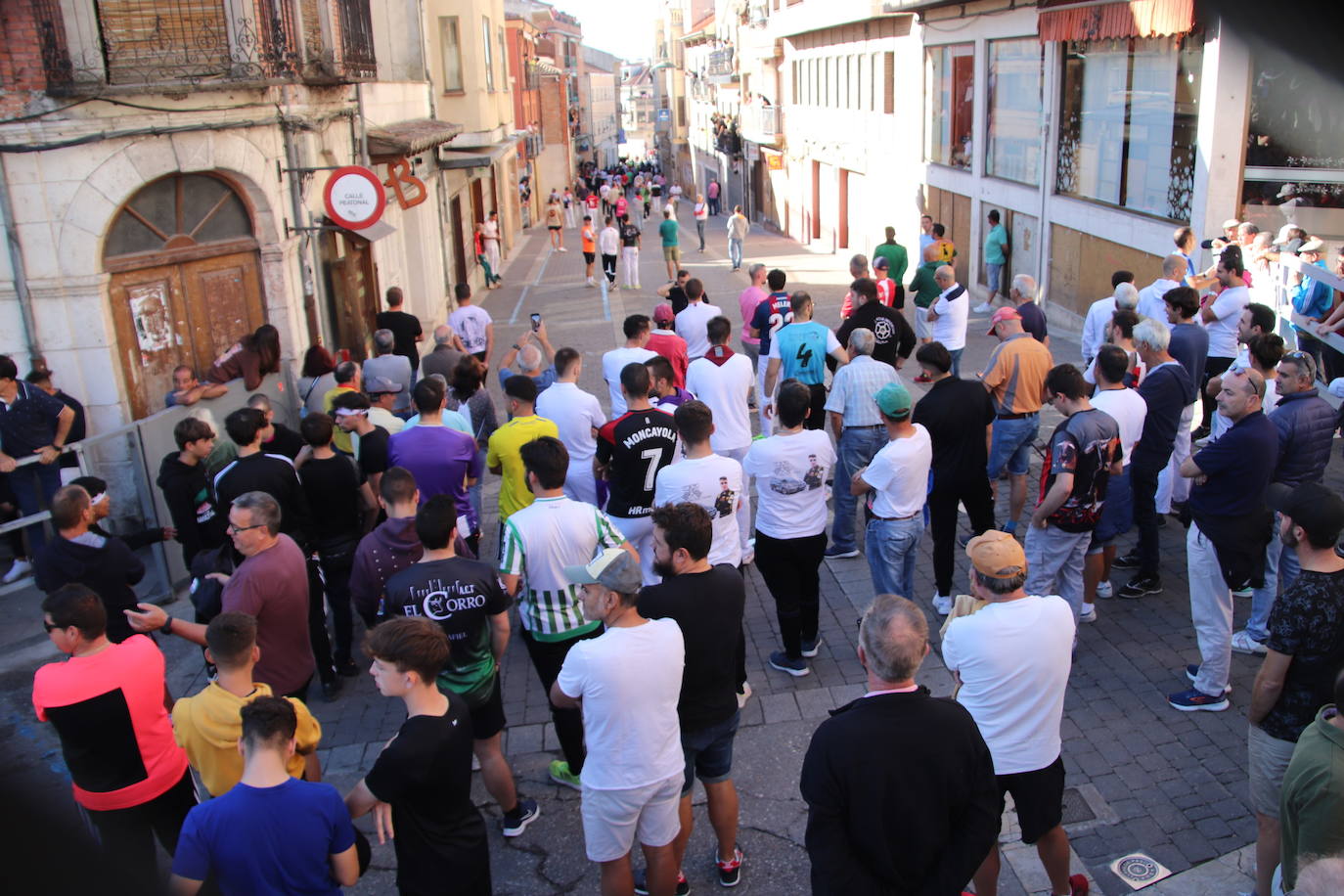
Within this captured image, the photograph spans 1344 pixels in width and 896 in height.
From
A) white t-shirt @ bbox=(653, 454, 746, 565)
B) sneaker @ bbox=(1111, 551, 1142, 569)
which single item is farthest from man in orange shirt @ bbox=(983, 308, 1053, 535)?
white t-shirt @ bbox=(653, 454, 746, 565)

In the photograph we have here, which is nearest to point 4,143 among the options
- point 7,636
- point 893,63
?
point 7,636

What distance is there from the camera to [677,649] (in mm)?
3830

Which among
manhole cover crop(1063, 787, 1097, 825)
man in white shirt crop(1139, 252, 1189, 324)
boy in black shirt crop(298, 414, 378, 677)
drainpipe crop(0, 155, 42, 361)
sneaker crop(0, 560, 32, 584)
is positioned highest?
drainpipe crop(0, 155, 42, 361)

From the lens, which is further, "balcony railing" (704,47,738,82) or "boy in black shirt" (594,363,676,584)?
"balcony railing" (704,47,738,82)

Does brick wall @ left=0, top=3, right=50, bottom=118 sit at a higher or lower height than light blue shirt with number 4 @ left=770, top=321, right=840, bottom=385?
higher

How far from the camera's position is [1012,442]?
8117 millimetres

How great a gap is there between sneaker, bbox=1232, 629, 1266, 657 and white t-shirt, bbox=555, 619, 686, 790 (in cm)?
432

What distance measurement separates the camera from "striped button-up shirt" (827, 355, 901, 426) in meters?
7.45

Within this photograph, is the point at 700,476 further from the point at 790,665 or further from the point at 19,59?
the point at 19,59

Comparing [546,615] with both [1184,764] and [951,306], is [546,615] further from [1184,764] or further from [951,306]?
[951,306]

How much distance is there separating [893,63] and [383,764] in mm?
25481

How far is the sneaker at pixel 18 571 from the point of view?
8242mm

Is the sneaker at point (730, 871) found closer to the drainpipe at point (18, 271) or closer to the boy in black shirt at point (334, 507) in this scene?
the boy in black shirt at point (334, 507)

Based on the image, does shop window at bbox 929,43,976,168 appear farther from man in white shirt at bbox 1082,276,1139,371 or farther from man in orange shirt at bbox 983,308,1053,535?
man in orange shirt at bbox 983,308,1053,535
